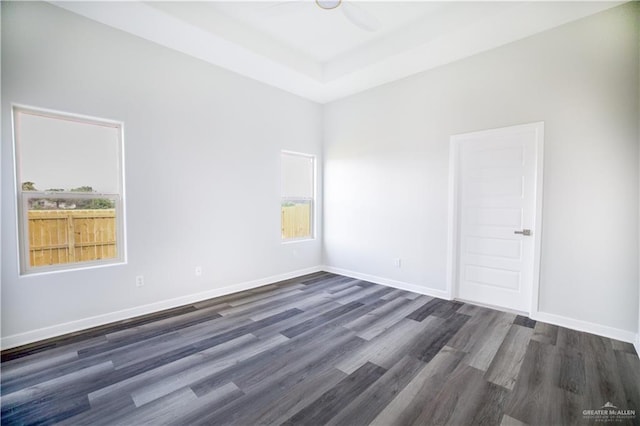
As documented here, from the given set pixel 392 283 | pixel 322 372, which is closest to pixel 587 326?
pixel 392 283

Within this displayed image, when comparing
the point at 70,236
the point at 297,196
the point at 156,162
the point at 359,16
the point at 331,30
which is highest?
the point at 331,30

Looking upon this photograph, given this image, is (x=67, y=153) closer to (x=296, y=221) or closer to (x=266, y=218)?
(x=266, y=218)

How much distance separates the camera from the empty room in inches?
82.3

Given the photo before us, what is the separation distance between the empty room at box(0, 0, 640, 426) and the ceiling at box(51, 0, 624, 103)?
0.03m

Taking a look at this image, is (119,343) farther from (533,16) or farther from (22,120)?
(533,16)

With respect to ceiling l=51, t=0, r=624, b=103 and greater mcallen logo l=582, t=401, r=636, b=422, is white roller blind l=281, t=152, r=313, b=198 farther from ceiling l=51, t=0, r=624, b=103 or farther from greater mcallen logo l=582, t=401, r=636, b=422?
greater mcallen logo l=582, t=401, r=636, b=422

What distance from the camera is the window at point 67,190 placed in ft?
8.86

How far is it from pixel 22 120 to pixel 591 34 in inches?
223

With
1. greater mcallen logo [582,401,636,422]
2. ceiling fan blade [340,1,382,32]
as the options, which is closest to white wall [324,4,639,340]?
greater mcallen logo [582,401,636,422]

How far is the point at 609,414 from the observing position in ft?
5.90

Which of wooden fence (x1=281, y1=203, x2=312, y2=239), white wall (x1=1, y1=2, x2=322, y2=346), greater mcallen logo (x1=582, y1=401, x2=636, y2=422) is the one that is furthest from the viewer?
wooden fence (x1=281, y1=203, x2=312, y2=239)

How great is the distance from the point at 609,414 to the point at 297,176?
4.54m

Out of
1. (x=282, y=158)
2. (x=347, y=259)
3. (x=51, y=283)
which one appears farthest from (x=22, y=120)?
(x=347, y=259)

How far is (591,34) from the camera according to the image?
284 cm
